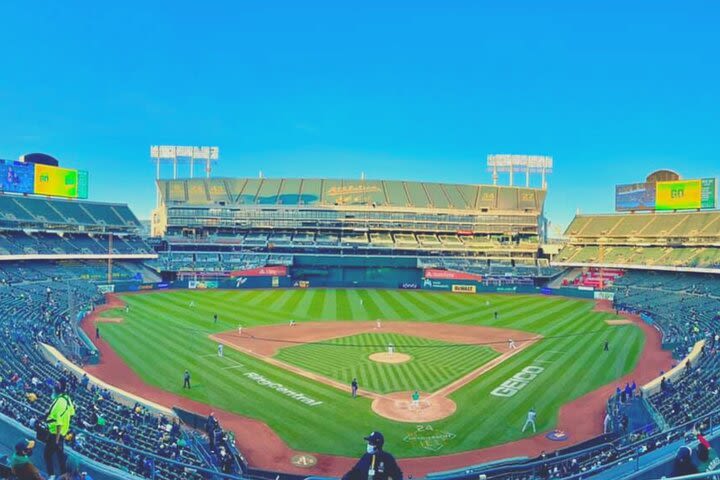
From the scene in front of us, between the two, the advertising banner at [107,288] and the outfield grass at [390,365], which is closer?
the outfield grass at [390,365]

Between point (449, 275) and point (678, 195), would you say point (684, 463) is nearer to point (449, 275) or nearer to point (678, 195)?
point (449, 275)

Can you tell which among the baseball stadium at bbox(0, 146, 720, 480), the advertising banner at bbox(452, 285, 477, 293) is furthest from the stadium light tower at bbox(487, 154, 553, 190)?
the advertising banner at bbox(452, 285, 477, 293)

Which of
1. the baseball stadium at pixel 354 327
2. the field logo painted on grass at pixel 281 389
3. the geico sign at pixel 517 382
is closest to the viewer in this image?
the baseball stadium at pixel 354 327

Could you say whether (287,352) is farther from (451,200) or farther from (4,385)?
(451,200)

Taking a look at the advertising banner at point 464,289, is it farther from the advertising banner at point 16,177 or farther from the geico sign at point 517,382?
the advertising banner at point 16,177

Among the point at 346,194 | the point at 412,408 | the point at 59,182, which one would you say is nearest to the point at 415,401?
the point at 412,408

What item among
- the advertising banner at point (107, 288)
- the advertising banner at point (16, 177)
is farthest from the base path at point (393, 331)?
the advertising banner at point (16, 177)

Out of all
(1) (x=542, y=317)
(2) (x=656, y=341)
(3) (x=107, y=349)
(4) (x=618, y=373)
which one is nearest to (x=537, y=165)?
(1) (x=542, y=317)

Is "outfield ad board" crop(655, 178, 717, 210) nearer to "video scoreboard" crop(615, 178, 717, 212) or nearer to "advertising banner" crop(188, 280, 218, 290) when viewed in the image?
"video scoreboard" crop(615, 178, 717, 212)
